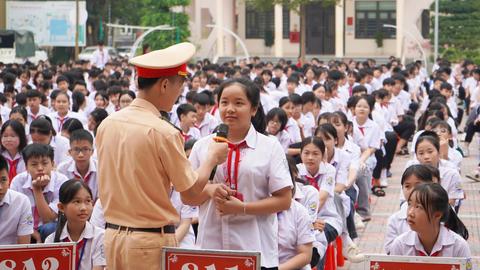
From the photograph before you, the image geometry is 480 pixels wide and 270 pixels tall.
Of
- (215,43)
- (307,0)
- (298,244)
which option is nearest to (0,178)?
(298,244)

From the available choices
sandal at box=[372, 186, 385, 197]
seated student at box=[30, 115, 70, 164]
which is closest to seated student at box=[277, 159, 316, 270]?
seated student at box=[30, 115, 70, 164]

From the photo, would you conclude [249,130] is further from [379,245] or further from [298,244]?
[379,245]

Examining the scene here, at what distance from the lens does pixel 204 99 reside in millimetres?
13305

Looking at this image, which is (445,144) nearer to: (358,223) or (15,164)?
(358,223)

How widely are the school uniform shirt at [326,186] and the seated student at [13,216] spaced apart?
2.59 meters

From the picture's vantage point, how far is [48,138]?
1009 centimetres

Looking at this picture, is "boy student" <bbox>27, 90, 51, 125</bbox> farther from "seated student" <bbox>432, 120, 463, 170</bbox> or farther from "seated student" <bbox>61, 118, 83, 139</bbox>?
"seated student" <bbox>432, 120, 463, 170</bbox>

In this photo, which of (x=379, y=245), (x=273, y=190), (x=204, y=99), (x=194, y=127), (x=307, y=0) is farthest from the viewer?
(x=307, y=0)

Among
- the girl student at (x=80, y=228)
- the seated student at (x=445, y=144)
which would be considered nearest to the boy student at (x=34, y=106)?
the seated student at (x=445, y=144)

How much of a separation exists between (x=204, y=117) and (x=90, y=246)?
6.31 m

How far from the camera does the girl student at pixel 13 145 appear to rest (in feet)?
31.0

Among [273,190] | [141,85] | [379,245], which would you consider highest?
[141,85]

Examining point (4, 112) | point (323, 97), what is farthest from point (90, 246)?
point (323, 97)

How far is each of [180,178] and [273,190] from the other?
0.61 metres
